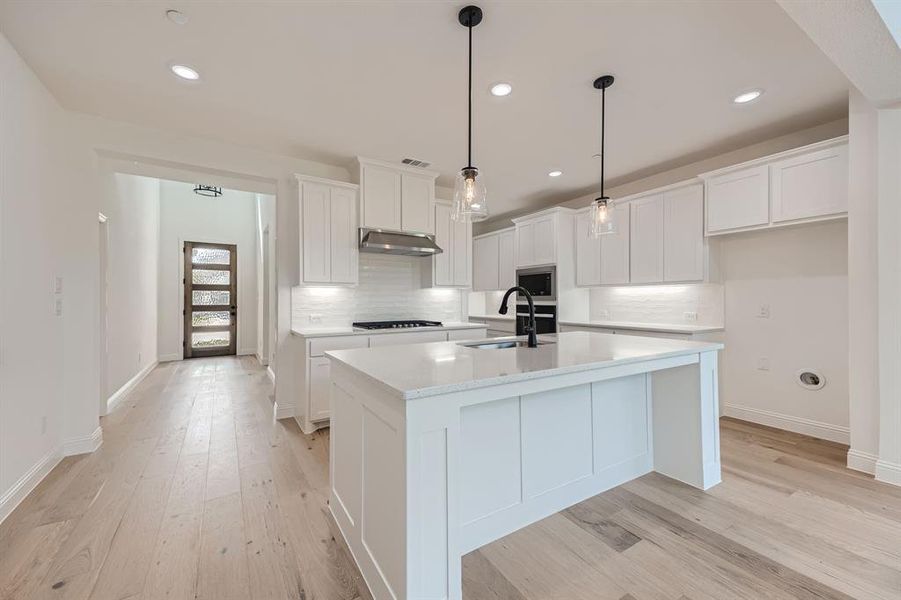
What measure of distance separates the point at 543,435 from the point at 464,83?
2.29 meters

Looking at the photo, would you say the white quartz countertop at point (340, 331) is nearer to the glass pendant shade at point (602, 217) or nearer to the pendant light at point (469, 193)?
the pendant light at point (469, 193)

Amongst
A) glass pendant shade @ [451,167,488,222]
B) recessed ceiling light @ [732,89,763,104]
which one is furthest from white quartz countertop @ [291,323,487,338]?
recessed ceiling light @ [732,89,763,104]

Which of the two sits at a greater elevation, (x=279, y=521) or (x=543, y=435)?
(x=543, y=435)

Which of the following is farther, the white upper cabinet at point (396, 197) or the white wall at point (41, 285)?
the white upper cabinet at point (396, 197)

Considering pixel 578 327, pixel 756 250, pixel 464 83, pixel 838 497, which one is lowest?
pixel 838 497

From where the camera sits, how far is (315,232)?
3600mm

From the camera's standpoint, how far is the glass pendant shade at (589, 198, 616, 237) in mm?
2412

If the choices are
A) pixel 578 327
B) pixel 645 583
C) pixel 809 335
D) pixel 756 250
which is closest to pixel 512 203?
pixel 578 327

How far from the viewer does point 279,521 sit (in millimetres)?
1958

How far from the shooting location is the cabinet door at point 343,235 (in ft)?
12.1

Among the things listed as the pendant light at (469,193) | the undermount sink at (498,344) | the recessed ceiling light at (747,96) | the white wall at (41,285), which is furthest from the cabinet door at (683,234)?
the white wall at (41,285)

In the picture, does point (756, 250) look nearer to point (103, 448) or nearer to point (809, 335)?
point (809, 335)

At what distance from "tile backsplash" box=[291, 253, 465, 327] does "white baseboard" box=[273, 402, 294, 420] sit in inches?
33.9

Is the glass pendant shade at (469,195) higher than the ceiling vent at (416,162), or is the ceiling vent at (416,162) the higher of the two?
the ceiling vent at (416,162)
